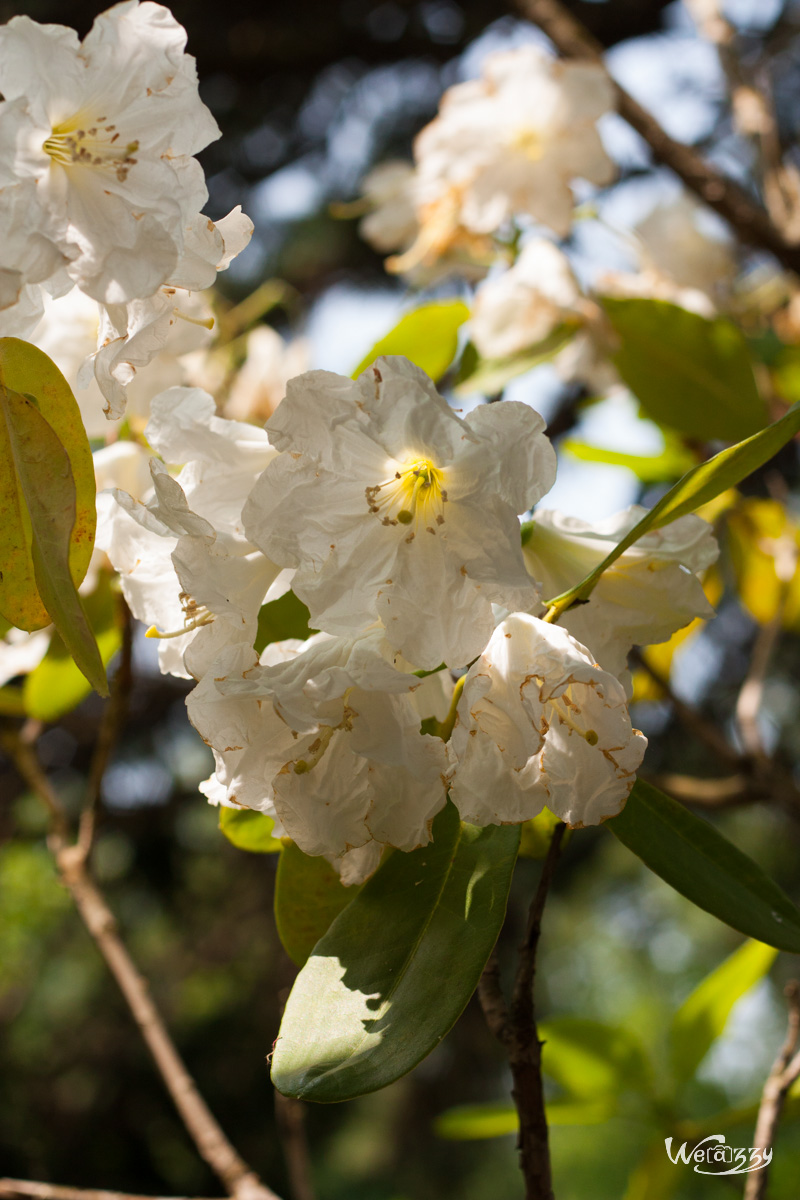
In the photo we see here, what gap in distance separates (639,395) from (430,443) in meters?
0.65

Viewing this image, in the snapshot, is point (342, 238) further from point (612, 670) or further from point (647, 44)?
point (612, 670)

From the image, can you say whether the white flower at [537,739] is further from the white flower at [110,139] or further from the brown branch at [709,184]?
the brown branch at [709,184]

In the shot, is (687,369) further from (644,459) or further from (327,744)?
(327,744)

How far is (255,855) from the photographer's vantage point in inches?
110

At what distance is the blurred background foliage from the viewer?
2.25m

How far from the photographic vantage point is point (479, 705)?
1.42 feet

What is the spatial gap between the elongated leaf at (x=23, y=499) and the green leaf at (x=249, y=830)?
0.54 feet

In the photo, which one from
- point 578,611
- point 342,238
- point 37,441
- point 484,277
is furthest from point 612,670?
point 342,238

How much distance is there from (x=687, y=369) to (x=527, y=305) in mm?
209

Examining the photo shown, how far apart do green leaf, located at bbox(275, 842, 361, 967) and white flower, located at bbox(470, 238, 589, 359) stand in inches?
28.4

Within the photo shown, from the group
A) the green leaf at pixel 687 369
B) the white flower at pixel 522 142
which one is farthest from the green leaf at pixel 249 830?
the white flower at pixel 522 142

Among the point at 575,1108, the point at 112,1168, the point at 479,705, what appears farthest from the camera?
the point at 112,1168

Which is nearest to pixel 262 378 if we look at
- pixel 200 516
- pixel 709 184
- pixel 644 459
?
pixel 644 459

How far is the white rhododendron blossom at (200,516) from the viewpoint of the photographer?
463mm
